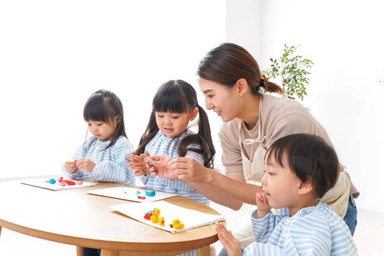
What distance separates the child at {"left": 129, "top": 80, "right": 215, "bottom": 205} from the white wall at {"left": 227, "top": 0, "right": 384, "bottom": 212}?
8.44 ft

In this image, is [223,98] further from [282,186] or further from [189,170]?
[282,186]

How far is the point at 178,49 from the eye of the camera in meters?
4.35

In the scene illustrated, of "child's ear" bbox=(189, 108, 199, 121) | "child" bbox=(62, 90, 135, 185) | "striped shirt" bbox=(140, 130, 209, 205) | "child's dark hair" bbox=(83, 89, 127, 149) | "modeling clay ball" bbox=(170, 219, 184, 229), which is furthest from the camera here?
"child's dark hair" bbox=(83, 89, 127, 149)

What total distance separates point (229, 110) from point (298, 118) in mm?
246

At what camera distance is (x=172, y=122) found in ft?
6.28


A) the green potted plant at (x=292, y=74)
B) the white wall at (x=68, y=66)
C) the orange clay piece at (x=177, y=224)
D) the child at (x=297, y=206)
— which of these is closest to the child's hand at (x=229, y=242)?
the child at (x=297, y=206)

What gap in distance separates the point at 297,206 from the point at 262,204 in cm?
11

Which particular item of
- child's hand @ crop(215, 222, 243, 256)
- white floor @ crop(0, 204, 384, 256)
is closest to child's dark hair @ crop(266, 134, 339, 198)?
child's hand @ crop(215, 222, 243, 256)

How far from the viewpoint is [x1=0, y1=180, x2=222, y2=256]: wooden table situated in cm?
109

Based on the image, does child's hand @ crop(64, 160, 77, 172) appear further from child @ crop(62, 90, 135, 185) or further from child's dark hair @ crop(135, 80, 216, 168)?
child's dark hair @ crop(135, 80, 216, 168)

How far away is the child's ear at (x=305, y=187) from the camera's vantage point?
3.98 ft

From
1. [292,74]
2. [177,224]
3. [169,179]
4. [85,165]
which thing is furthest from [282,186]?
[292,74]

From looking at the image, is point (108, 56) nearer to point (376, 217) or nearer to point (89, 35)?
point (89, 35)

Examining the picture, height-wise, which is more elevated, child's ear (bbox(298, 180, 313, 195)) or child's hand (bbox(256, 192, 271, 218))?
child's ear (bbox(298, 180, 313, 195))
